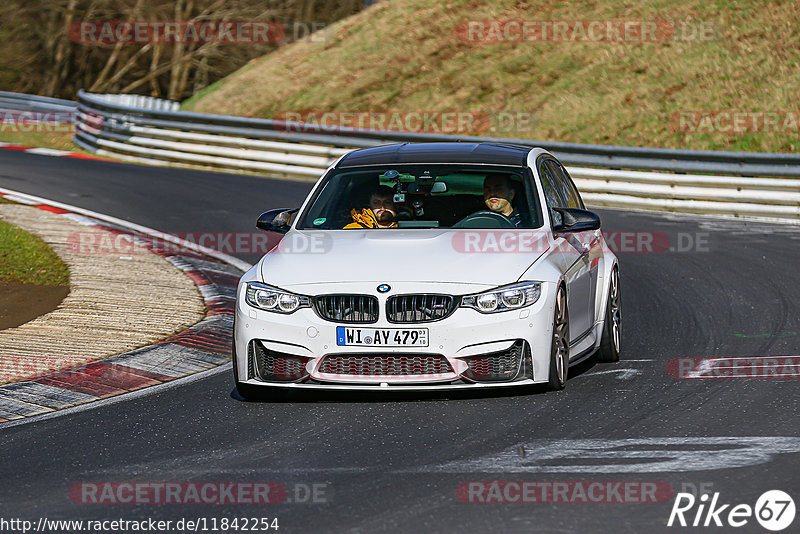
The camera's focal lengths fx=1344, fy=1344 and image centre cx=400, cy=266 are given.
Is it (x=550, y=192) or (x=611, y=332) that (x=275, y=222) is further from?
(x=611, y=332)

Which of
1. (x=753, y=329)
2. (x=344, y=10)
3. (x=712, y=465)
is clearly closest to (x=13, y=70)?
(x=344, y=10)

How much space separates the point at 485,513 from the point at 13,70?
53.0m

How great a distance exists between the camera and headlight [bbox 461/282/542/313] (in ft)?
25.9

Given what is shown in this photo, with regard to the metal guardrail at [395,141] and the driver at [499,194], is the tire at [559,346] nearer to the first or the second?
the driver at [499,194]

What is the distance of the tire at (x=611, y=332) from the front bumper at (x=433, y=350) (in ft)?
4.95

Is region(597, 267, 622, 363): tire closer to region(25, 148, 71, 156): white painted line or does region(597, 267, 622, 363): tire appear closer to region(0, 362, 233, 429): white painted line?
region(0, 362, 233, 429): white painted line

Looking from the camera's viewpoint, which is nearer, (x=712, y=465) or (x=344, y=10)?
(x=712, y=465)

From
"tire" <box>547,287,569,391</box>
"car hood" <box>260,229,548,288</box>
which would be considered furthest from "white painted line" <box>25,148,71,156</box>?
"tire" <box>547,287,569,391</box>

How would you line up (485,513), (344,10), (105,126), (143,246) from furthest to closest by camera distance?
(344,10)
(105,126)
(143,246)
(485,513)

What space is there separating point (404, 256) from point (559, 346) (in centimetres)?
109

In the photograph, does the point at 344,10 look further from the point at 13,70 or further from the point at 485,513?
the point at 485,513

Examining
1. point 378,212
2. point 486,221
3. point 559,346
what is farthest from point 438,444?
point 378,212

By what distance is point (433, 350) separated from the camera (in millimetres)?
7801

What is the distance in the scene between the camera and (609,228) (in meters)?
18.2
